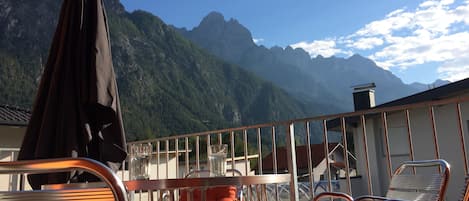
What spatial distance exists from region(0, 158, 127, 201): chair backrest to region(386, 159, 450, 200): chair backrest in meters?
1.39

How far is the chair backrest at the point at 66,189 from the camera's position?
103 cm

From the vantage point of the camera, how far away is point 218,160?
7.01 ft

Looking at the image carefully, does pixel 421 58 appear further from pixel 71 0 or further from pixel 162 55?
pixel 71 0

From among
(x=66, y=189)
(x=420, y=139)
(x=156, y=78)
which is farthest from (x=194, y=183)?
(x=156, y=78)

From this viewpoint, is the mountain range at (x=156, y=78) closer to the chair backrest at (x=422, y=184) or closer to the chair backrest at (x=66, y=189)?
the chair backrest at (x=422, y=184)

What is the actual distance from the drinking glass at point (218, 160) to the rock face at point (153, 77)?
2066 centimetres

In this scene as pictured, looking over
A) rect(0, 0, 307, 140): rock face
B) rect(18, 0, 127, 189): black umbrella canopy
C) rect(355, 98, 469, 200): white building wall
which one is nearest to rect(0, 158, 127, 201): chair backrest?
rect(18, 0, 127, 189): black umbrella canopy

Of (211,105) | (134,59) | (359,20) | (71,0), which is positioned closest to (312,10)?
(211,105)

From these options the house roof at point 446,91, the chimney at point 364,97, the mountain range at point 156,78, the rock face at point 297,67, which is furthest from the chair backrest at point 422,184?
the rock face at point 297,67

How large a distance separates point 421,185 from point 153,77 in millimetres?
37707

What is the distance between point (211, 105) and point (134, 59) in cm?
880

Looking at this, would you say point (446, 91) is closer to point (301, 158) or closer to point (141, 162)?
point (141, 162)

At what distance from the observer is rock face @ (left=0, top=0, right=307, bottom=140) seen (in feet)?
96.1

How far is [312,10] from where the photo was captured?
44.1 meters
